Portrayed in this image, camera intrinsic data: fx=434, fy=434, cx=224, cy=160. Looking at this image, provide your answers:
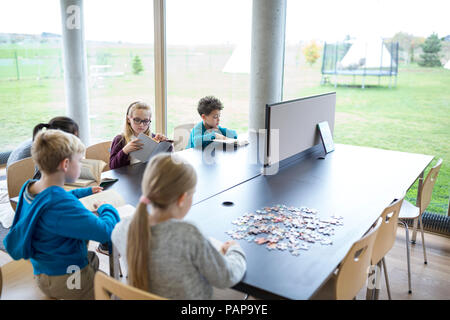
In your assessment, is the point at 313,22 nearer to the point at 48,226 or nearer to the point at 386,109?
the point at 386,109

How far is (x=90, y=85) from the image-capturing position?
5.85 m

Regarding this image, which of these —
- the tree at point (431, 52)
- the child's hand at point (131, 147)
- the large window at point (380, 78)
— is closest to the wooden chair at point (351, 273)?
the child's hand at point (131, 147)

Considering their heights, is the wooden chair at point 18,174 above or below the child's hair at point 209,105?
below

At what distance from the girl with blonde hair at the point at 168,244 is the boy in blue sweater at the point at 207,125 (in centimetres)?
212

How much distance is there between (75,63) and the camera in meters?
5.73

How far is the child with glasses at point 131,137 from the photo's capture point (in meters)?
2.99

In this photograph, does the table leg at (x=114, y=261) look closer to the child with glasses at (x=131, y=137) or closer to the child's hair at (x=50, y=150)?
the child's hair at (x=50, y=150)

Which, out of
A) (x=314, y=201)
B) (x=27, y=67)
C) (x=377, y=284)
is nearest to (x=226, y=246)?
(x=314, y=201)

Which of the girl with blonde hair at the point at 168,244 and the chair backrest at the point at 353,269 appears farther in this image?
the chair backrest at the point at 353,269

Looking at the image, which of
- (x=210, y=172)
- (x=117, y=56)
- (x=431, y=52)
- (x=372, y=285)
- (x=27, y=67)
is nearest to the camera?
(x=372, y=285)

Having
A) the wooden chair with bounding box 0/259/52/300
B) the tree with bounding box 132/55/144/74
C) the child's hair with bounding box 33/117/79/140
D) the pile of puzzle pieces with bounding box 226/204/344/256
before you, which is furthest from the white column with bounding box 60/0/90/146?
the pile of puzzle pieces with bounding box 226/204/344/256

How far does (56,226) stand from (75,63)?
442 cm

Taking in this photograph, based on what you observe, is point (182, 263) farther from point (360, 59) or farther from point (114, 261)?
point (360, 59)
